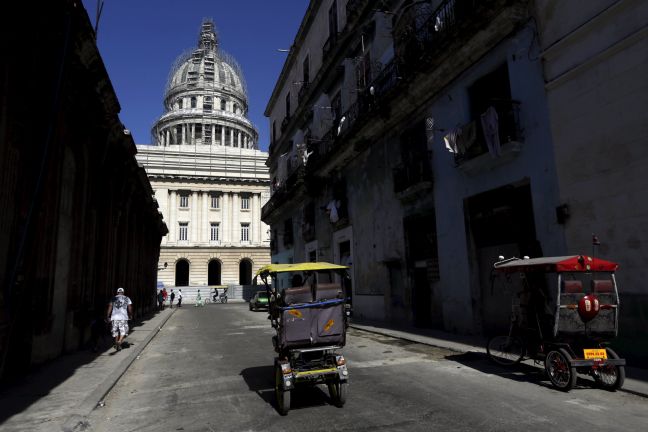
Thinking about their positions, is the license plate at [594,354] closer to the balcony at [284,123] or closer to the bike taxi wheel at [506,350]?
the bike taxi wheel at [506,350]

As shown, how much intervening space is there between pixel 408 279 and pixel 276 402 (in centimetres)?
1175

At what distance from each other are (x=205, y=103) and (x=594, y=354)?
302ft

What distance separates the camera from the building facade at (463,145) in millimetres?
9711

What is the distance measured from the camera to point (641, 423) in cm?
536

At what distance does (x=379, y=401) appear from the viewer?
6.52 meters

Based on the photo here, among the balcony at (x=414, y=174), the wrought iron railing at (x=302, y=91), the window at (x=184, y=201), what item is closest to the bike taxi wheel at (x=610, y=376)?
the balcony at (x=414, y=174)

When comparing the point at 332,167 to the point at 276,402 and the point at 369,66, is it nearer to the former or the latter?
the point at 369,66

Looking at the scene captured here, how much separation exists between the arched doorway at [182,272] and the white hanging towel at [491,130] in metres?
62.1


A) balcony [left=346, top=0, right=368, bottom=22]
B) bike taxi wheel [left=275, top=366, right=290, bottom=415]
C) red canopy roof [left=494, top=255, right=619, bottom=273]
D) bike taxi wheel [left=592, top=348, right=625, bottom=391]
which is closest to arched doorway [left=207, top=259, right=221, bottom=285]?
balcony [left=346, top=0, right=368, bottom=22]

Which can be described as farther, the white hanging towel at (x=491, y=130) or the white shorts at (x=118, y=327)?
the white shorts at (x=118, y=327)

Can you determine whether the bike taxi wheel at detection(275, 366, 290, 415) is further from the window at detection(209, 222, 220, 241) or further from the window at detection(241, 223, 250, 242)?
the window at detection(241, 223, 250, 242)

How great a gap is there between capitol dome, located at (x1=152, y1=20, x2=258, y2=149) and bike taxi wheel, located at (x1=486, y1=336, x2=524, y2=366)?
84492mm

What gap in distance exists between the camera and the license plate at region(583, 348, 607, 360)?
275 inches

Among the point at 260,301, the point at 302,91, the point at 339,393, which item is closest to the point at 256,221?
the point at 260,301
